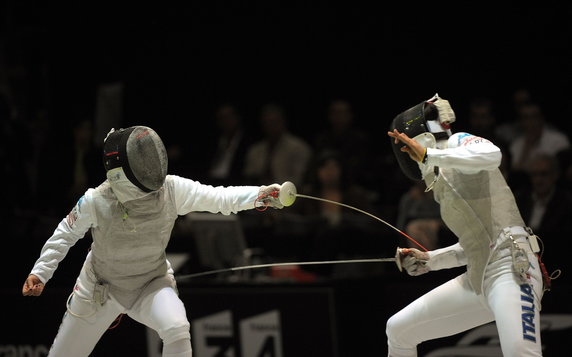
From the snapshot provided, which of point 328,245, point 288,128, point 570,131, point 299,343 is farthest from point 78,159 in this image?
point 570,131

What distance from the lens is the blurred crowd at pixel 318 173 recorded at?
201 inches

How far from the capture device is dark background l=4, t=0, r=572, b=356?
6441mm

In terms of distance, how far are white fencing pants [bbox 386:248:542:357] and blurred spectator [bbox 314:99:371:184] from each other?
251cm

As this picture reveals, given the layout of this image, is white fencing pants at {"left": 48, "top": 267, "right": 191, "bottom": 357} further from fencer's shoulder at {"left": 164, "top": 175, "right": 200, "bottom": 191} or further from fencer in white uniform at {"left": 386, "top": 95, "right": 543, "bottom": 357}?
fencer in white uniform at {"left": 386, "top": 95, "right": 543, "bottom": 357}

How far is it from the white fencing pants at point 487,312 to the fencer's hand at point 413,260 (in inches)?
4.5

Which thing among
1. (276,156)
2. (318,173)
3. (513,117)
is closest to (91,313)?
(318,173)

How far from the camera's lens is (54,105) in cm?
732

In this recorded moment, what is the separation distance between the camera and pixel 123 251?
3.56m

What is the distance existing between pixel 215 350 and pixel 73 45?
3625 mm

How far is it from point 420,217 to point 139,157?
2181mm

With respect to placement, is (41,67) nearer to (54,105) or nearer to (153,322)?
(54,105)

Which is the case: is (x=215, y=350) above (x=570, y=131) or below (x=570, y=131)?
below

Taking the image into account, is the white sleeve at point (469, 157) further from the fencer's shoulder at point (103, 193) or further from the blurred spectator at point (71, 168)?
the blurred spectator at point (71, 168)

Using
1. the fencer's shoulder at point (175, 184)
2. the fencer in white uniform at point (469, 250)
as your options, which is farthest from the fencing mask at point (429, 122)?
the fencer's shoulder at point (175, 184)
